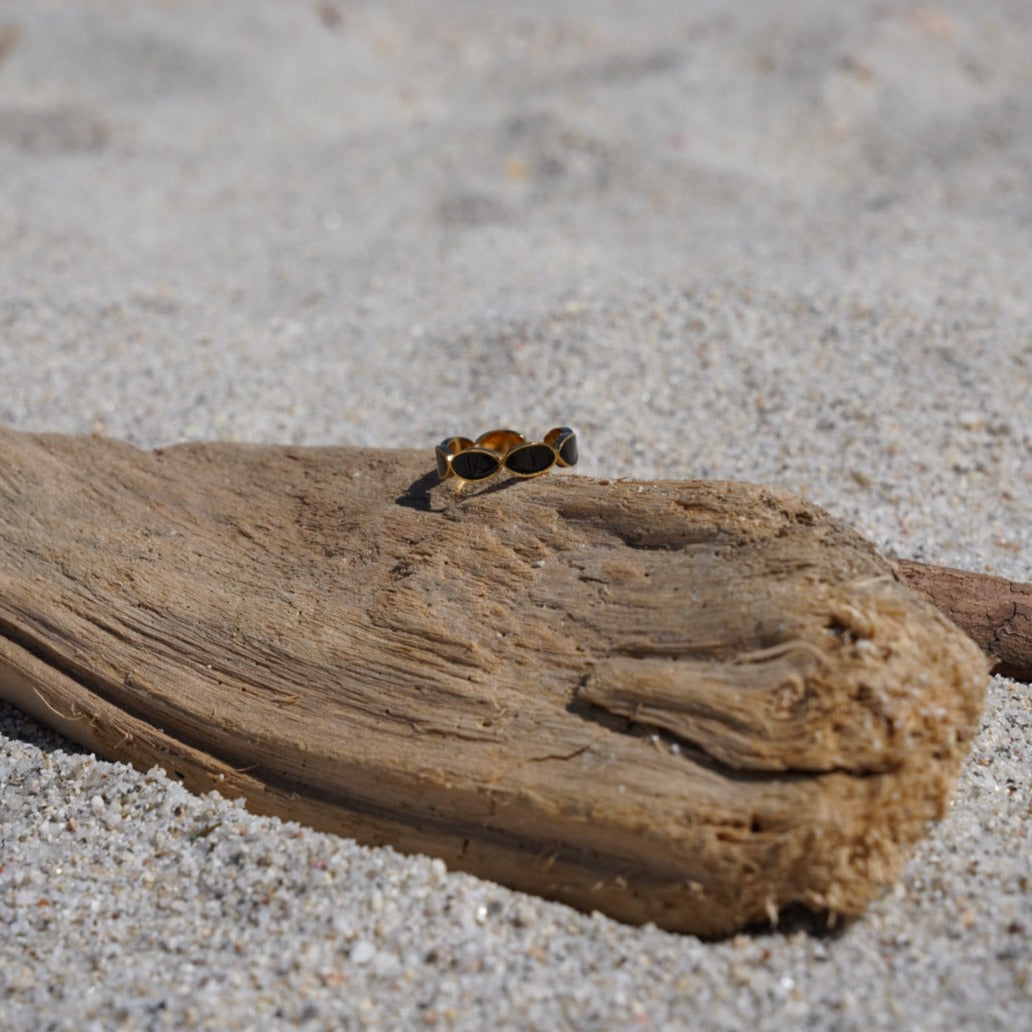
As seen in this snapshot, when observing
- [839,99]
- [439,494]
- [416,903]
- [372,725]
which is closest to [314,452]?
[439,494]

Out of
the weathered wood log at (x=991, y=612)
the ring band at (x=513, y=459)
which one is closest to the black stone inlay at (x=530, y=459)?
the ring band at (x=513, y=459)

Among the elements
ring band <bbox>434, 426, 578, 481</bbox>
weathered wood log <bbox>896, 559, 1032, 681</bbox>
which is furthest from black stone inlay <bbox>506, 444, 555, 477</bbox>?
weathered wood log <bbox>896, 559, 1032, 681</bbox>

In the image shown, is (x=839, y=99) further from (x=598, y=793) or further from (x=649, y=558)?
(x=598, y=793)

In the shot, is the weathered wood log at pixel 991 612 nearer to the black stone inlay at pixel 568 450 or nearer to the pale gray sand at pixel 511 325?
the pale gray sand at pixel 511 325

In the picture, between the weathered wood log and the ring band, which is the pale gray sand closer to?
the weathered wood log

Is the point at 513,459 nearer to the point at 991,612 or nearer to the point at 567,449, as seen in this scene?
the point at 567,449

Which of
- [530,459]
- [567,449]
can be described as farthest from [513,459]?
[567,449]
